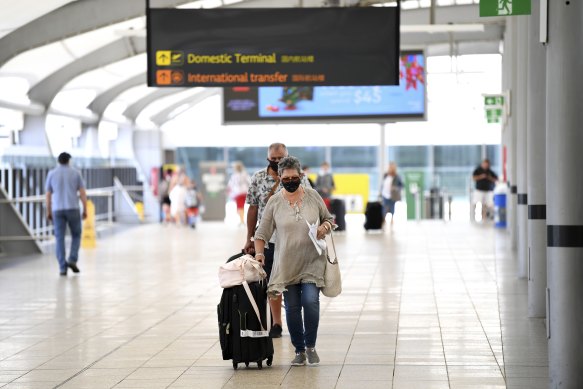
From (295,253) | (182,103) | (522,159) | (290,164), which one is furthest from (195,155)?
(295,253)

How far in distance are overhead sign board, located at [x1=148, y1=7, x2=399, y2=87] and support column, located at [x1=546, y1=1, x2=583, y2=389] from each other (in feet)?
18.6

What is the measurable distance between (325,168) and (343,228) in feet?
5.27

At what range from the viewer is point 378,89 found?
84.9 feet

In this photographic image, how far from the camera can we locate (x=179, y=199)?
29.5 m

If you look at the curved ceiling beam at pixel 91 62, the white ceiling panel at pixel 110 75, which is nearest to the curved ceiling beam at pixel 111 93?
the white ceiling panel at pixel 110 75

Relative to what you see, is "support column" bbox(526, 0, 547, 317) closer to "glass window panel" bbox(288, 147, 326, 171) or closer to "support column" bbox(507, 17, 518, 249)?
"support column" bbox(507, 17, 518, 249)

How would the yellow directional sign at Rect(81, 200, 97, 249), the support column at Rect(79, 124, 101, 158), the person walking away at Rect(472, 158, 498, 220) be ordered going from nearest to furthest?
the yellow directional sign at Rect(81, 200, 97, 249) → the person walking away at Rect(472, 158, 498, 220) → the support column at Rect(79, 124, 101, 158)

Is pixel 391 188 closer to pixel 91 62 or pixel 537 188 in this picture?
pixel 91 62

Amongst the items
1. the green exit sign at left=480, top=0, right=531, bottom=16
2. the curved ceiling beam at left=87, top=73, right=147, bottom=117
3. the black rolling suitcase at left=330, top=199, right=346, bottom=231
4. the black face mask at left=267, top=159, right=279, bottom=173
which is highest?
the curved ceiling beam at left=87, top=73, right=147, bottom=117

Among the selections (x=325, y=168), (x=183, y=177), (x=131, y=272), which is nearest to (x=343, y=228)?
(x=325, y=168)

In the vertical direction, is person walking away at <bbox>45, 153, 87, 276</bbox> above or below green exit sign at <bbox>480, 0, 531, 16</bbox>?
below

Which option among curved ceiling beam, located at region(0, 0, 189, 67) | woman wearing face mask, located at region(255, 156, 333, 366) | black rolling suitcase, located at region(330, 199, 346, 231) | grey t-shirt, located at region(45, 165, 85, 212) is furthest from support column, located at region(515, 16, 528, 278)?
black rolling suitcase, located at region(330, 199, 346, 231)

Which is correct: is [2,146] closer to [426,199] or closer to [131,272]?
[131,272]

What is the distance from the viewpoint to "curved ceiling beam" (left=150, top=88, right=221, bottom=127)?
37406 millimetres
